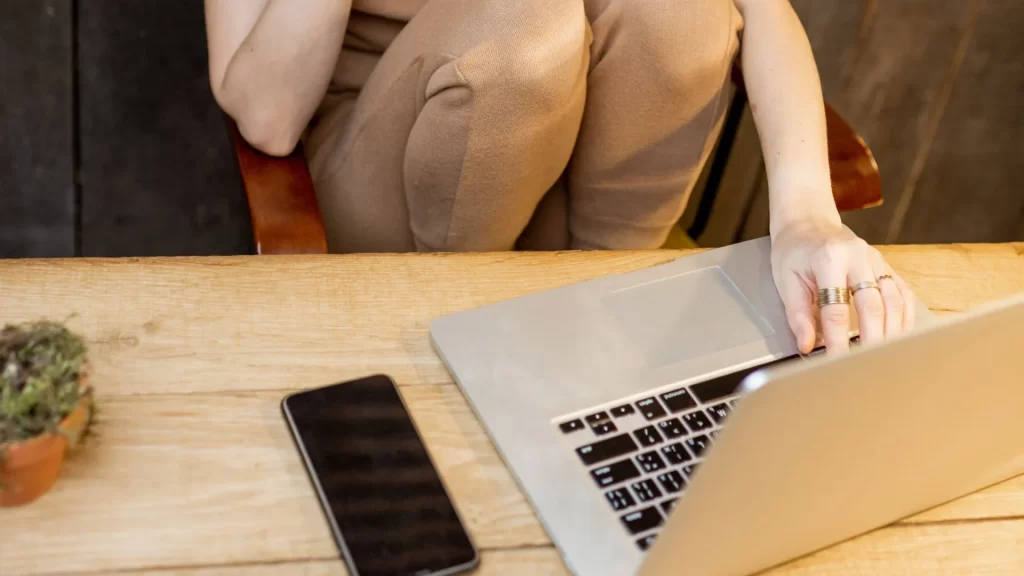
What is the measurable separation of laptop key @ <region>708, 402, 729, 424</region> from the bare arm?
1.64 feet

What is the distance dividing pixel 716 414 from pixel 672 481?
0.26ft

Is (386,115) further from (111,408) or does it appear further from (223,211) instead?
(223,211)

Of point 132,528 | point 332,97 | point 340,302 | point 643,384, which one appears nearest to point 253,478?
point 132,528

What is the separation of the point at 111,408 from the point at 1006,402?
576 millimetres

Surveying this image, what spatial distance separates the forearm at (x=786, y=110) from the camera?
2.92ft

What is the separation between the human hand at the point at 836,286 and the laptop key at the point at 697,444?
0.50 ft

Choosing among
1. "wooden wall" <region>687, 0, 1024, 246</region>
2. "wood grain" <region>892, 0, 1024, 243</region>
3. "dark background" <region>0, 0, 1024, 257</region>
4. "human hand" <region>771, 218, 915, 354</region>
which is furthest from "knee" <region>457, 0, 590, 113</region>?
"wood grain" <region>892, 0, 1024, 243</region>

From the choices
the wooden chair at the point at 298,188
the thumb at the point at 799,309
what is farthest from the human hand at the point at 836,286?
the wooden chair at the point at 298,188

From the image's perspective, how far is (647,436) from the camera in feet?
2.13

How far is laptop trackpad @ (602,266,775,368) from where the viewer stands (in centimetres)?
74

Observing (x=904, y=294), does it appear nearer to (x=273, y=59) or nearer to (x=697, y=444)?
(x=697, y=444)

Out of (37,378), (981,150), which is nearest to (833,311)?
(37,378)

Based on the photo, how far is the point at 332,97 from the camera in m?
1.11

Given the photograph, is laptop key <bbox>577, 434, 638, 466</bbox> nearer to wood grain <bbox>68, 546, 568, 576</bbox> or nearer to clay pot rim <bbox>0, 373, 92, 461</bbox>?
wood grain <bbox>68, 546, 568, 576</bbox>
